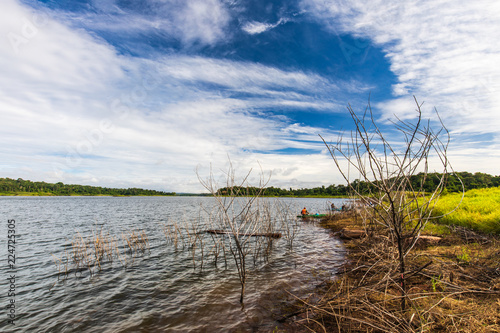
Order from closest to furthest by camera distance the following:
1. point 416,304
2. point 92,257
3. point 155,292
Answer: point 416,304
point 155,292
point 92,257

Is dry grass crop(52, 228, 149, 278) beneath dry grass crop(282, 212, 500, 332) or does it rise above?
beneath

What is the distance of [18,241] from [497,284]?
26.9 metres

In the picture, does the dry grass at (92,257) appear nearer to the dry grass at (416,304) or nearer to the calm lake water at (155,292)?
the calm lake water at (155,292)

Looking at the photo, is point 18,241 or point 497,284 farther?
point 18,241

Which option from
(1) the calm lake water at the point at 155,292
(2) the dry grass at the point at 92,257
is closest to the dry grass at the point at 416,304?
(1) the calm lake water at the point at 155,292

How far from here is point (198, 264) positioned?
→ 472 inches

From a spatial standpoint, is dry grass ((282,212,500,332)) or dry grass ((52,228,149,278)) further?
dry grass ((52,228,149,278))

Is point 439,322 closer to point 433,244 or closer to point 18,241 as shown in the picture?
point 433,244

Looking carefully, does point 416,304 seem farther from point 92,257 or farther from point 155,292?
point 92,257

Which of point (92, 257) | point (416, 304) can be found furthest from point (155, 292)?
point (416, 304)

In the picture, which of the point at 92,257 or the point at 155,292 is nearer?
the point at 155,292

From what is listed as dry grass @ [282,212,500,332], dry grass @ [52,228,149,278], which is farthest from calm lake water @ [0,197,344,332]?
dry grass @ [282,212,500,332]

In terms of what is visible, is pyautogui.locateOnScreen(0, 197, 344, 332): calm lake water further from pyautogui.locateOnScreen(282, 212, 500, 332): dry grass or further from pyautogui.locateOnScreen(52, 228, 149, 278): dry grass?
pyautogui.locateOnScreen(282, 212, 500, 332): dry grass

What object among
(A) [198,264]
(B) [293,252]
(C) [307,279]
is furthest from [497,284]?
(A) [198,264]
